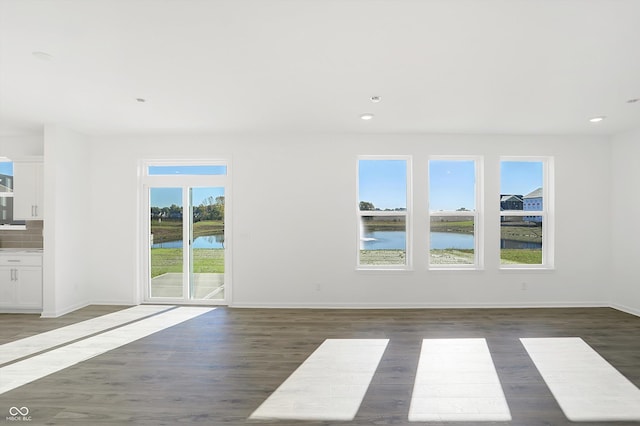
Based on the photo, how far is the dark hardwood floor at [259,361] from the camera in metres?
2.22

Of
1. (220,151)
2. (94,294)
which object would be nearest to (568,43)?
(220,151)

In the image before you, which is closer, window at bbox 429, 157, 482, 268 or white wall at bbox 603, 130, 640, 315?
white wall at bbox 603, 130, 640, 315

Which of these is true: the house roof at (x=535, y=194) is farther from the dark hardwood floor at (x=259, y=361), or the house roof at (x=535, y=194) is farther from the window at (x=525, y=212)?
the dark hardwood floor at (x=259, y=361)

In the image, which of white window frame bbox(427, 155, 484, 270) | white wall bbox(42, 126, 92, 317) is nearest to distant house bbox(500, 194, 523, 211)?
white window frame bbox(427, 155, 484, 270)

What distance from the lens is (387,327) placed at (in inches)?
154

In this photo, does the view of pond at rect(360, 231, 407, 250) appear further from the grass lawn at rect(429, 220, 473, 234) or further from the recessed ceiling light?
the recessed ceiling light

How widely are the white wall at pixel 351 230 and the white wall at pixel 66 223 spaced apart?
2.39m

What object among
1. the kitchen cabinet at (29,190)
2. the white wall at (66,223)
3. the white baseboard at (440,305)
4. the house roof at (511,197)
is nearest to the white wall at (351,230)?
the white baseboard at (440,305)

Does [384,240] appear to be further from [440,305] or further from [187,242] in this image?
[187,242]

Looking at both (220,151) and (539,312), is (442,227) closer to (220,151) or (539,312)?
(539,312)

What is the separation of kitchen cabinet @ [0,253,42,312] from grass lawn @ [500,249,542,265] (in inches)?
284
